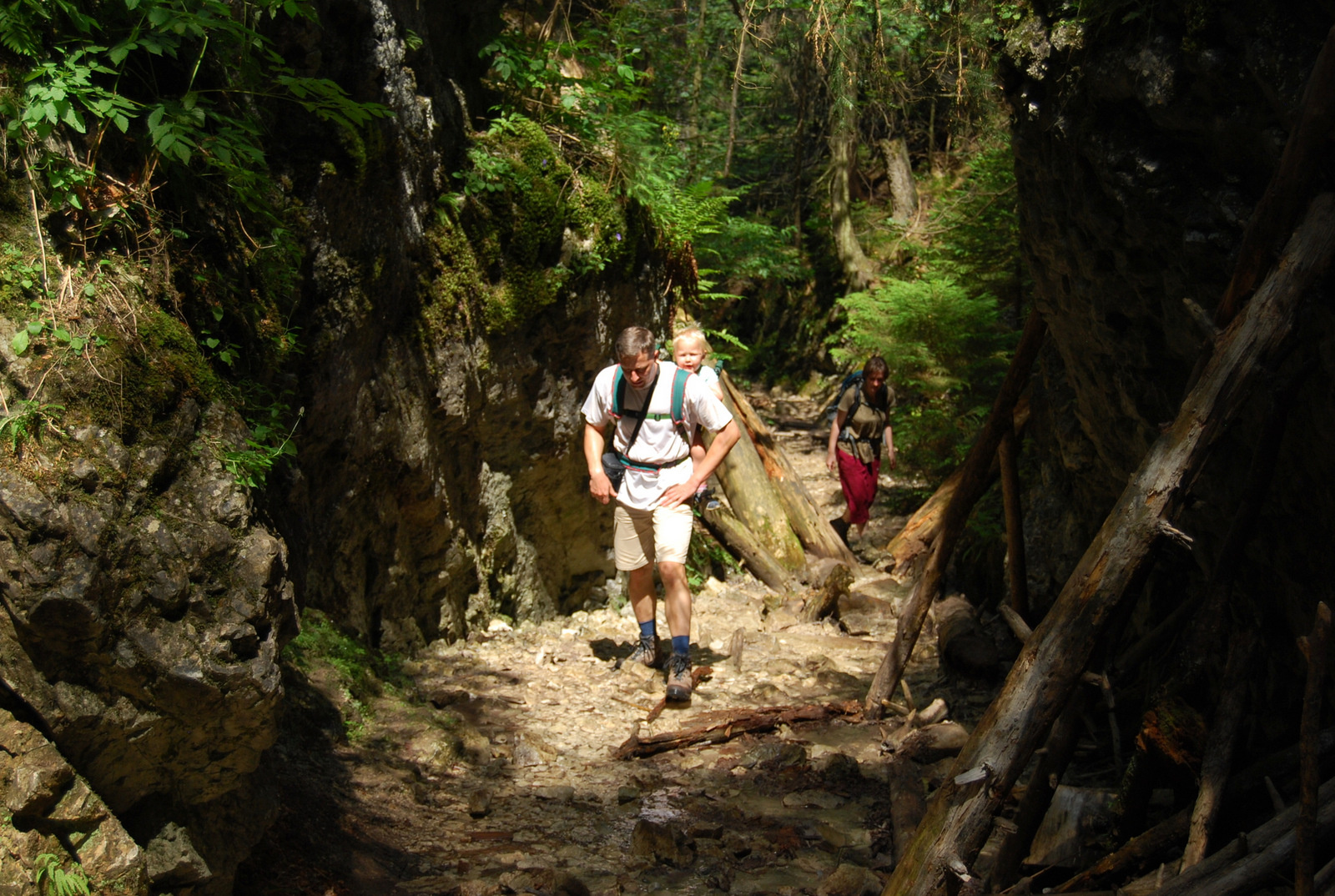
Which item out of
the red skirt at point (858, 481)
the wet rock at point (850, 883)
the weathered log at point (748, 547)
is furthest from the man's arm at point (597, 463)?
the red skirt at point (858, 481)

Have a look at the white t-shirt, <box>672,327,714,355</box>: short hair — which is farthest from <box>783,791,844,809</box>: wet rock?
<box>672,327,714,355</box>: short hair

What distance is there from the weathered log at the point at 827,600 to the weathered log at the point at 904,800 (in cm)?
333

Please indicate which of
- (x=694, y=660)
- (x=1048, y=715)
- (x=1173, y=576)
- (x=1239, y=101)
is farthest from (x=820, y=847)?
(x=1239, y=101)

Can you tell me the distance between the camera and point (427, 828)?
409cm

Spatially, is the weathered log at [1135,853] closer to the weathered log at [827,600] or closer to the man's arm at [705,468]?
the man's arm at [705,468]

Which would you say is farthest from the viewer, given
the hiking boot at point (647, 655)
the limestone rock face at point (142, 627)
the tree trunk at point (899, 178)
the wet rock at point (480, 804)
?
the tree trunk at point (899, 178)

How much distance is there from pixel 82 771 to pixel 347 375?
2.84 metres

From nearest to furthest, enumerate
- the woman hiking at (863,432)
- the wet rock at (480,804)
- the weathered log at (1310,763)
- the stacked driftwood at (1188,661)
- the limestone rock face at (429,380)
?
the weathered log at (1310,763) < the stacked driftwood at (1188,661) < the wet rock at (480,804) < the limestone rock face at (429,380) < the woman hiking at (863,432)

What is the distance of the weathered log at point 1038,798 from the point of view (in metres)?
3.14

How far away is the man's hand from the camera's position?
5.93 metres

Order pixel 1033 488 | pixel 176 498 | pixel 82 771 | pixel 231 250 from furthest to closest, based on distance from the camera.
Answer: pixel 1033 488, pixel 231 250, pixel 176 498, pixel 82 771

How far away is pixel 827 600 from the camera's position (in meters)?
8.30

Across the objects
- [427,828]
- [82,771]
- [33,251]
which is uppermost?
[33,251]

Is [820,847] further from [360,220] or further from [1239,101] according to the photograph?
[360,220]
